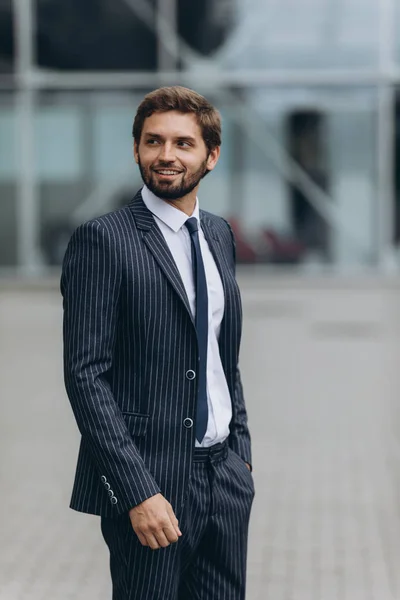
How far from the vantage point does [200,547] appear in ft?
9.12

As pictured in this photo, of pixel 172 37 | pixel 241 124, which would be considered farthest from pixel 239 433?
pixel 172 37

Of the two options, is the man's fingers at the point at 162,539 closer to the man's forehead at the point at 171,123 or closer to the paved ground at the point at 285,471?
the man's forehead at the point at 171,123

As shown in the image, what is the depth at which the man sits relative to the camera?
257cm

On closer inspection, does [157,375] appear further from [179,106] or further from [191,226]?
[179,106]

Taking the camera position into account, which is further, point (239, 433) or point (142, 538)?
point (239, 433)

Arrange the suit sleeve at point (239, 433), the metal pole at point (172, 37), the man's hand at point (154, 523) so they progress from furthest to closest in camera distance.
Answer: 1. the metal pole at point (172, 37)
2. the suit sleeve at point (239, 433)
3. the man's hand at point (154, 523)

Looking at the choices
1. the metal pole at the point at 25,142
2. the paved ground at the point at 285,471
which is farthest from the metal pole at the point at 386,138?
the paved ground at the point at 285,471

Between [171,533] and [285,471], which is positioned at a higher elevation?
[171,533]

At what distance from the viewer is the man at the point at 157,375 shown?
101 inches

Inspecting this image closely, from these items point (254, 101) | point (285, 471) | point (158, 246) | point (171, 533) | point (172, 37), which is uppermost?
point (172, 37)

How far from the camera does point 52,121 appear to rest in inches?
908

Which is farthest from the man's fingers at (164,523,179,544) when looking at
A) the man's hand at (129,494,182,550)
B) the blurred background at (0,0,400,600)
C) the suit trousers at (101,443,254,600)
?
the blurred background at (0,0,400,600)

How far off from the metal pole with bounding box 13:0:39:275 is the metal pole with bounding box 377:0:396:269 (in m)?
6.46

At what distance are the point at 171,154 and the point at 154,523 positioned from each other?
0.79 metres
